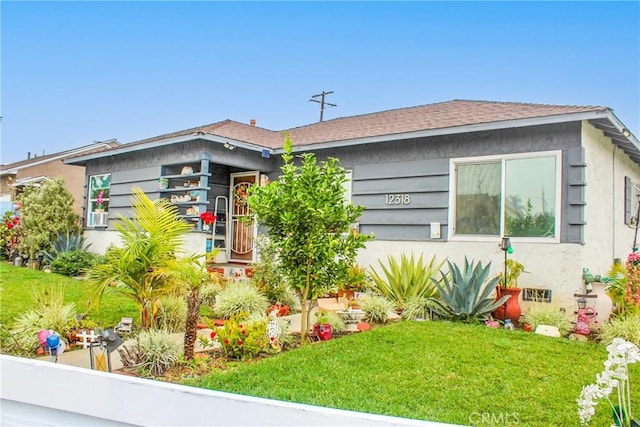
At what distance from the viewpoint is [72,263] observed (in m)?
11.1

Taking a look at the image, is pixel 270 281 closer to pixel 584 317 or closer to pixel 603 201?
pixel 584 317

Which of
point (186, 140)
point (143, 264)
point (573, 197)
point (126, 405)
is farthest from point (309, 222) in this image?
point (186, 140)

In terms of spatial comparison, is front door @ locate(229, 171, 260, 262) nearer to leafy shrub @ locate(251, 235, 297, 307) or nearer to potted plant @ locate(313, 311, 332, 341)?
leafy shrub @ locate(251, 235, 297, 307)

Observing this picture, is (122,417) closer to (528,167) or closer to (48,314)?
(48,314)

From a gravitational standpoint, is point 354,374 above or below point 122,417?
below

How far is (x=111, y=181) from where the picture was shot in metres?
13.5

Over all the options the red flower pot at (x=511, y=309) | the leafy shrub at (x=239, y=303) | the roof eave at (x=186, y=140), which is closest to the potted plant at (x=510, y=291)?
the red flower pot at (x=511, y=309)

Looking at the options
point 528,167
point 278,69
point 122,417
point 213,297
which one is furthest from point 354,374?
point 278,69

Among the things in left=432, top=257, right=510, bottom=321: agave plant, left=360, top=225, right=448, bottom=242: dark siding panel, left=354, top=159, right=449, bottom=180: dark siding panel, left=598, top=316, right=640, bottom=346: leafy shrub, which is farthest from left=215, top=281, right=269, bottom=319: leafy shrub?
left=598, top=316, right=640, bottom=346: leafy shrub

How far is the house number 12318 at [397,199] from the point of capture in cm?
916

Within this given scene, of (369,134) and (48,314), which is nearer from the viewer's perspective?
(48,314)

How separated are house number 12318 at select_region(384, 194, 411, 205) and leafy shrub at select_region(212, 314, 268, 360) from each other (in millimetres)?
4905

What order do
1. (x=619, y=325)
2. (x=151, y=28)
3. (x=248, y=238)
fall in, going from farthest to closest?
1. (x=248, y=238)
2. (x=151, y=28)
3. (x=619, y=325)

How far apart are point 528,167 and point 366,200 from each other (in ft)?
10.4
